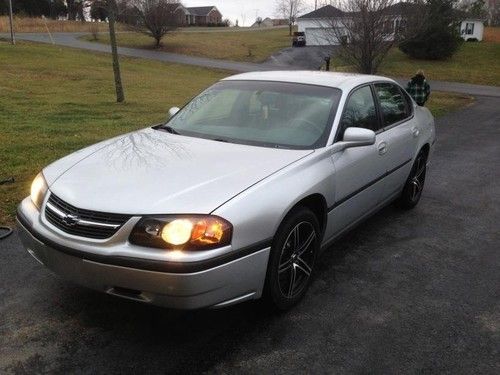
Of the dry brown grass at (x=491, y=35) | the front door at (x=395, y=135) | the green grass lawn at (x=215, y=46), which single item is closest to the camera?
the front door at (x=395, y=135)

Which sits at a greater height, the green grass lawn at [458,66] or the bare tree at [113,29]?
the bare tree at [113,29]

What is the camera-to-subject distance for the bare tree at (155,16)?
136 ft

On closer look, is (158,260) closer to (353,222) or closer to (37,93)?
(353,222)

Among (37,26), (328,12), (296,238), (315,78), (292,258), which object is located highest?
(37,26)

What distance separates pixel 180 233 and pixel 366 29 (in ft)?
47.1

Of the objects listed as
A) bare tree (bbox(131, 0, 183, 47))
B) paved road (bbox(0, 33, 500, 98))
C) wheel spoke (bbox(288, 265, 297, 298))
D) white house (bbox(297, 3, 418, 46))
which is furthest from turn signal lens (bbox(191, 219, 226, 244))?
bare tree (bbox(131, 0, 183, 47))

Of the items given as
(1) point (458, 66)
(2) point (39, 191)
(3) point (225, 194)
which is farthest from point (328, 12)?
(1) point (458, 66)

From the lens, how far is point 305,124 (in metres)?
3.98

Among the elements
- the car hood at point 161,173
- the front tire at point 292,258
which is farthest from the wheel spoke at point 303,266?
the car hood at point 161,173

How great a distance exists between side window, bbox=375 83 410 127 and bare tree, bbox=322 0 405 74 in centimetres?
1087

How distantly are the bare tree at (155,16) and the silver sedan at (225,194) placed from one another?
130 ft

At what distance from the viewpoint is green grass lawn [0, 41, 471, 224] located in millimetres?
7031

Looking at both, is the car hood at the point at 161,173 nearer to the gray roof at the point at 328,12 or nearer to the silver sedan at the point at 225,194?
the silver sedan at the point at 225,194

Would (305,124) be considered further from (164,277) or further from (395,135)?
(164,277)
